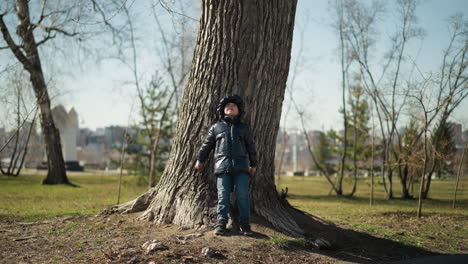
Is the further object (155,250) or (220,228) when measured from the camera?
(220,228)

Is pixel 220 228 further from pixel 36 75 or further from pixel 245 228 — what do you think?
pixel 36 75

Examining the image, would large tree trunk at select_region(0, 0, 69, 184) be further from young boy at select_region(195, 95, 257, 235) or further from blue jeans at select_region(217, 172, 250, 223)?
blue jeans at select_region(217, 172, 250, 223)

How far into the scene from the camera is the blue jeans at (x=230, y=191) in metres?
4.68

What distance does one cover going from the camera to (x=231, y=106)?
15.9 ft

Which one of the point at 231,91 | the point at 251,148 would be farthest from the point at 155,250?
the point at 231,91

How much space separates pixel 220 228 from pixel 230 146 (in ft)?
3.52

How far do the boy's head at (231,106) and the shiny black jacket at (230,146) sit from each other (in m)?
0.09

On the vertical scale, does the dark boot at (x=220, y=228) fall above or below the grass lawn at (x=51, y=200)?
above

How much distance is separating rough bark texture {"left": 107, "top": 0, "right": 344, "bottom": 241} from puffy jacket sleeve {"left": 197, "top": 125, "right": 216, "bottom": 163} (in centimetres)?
22

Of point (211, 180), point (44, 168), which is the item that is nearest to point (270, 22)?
point (211, 180)

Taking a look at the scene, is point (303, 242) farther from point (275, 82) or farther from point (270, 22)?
point (270, 22)

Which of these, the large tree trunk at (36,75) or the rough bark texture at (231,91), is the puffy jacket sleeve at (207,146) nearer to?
the rough bark texture at (231,91)

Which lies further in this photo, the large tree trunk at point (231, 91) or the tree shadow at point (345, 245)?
the large tree trunk at point (231, 91)

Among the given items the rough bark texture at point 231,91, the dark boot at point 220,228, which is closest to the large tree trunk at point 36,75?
the rough bark texture at point 231,91
